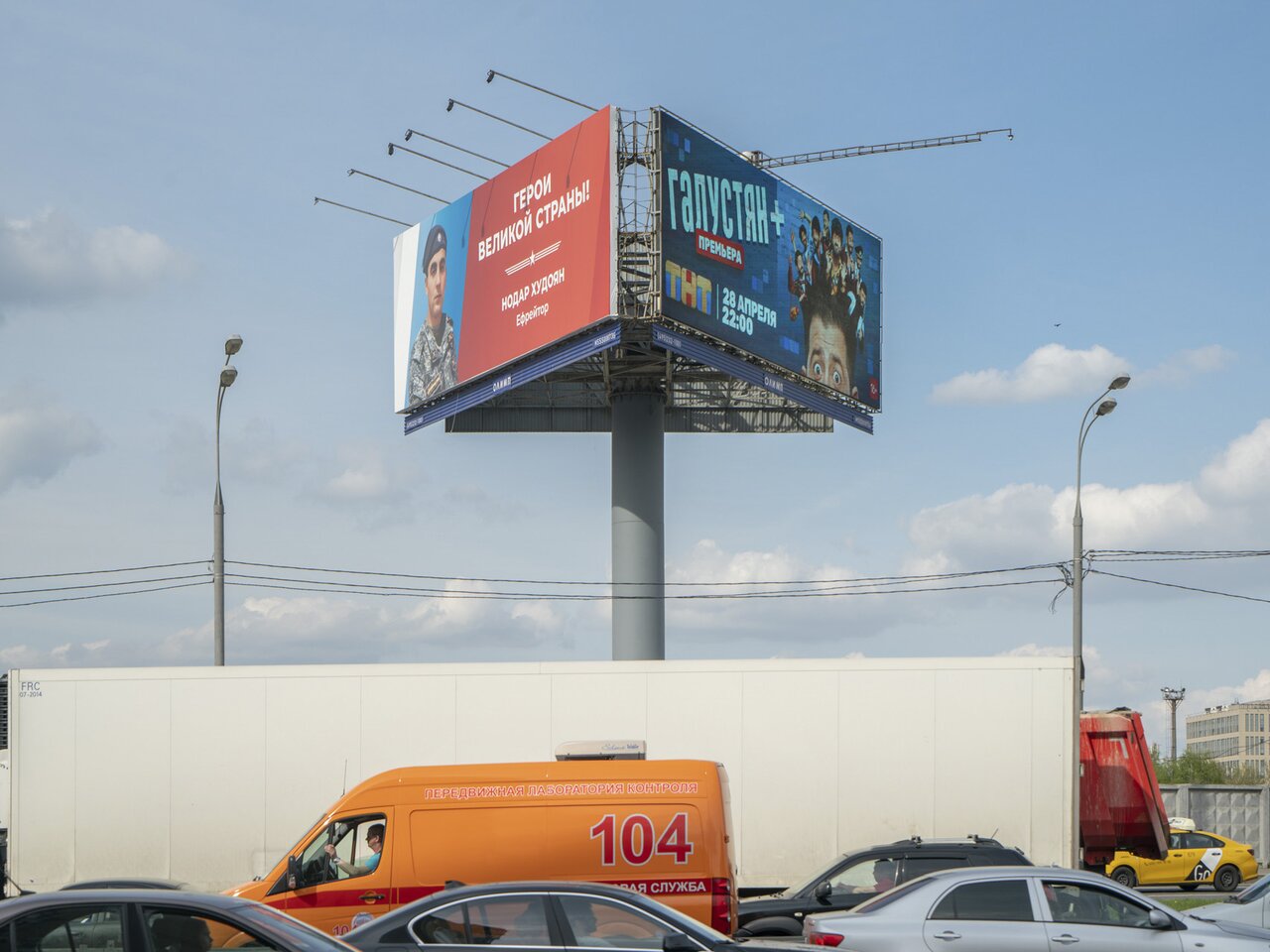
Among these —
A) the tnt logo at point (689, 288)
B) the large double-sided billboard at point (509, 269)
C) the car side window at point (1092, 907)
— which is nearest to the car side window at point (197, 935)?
the car side window at point (1092, 907)

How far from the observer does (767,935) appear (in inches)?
643

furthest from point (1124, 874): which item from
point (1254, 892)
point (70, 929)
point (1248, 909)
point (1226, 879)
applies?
point (70, 929)

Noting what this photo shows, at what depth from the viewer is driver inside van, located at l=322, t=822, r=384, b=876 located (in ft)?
51.0

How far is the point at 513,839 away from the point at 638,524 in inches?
1079

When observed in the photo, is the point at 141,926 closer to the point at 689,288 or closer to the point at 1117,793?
the point at 1117,793

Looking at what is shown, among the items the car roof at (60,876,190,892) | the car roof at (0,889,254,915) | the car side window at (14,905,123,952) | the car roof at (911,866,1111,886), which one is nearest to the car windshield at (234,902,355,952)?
the car roof at (0,889,254,915)

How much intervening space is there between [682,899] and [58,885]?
10085 millimetres

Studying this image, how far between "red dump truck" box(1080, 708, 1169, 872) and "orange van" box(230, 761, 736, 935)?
8051 mm

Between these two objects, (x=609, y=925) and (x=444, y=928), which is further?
(x=444, y=928)

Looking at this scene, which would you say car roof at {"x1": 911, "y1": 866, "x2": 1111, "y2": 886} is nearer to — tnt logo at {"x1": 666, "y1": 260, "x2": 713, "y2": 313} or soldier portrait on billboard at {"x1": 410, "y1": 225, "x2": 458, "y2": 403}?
tnt logo at {"x1": 666, "y1": 260, "x2": 713, "y2": 313}

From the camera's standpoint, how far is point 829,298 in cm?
4325

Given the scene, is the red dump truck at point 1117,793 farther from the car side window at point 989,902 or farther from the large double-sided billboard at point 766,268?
the large double-sided billboard at point 766,268

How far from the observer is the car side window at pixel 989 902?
13.2 metres

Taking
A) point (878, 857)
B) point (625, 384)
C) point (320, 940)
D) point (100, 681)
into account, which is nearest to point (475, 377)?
point (625, 384)
